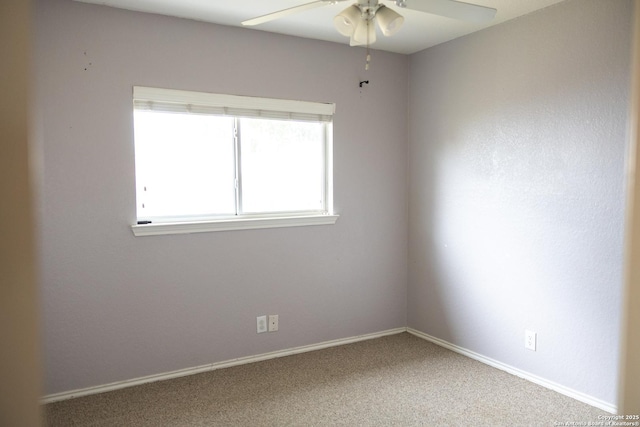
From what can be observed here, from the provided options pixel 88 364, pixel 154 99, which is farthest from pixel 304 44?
pixel 88 364

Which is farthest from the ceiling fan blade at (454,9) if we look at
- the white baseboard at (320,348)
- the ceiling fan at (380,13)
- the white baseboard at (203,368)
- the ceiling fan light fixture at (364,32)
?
the white baseboard at (203,368)

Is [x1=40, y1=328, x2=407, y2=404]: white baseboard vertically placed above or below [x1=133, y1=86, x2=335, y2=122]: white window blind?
below

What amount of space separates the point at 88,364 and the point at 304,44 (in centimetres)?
264

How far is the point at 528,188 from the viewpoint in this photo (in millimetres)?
→ 2863

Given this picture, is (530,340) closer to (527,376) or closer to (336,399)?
(527,376)

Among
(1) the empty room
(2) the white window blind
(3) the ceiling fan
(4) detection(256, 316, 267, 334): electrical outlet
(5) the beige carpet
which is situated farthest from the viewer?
(4) detection(256, 316, 267, 334): electrical outlet

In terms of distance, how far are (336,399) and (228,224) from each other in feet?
4.43

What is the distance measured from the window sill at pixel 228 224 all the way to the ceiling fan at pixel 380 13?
4.81 feet

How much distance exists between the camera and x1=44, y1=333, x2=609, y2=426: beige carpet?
7.88 ft

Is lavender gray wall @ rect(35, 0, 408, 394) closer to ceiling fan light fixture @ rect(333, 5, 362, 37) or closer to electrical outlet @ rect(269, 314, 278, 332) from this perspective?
electrical outlet @ rect(269, 314, 278, 332)

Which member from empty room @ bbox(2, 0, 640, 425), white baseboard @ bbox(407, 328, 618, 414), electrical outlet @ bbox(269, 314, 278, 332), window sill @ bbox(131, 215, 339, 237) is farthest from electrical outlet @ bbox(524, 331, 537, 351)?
electrical outlet @ bbox(269, 314, 278, 332)

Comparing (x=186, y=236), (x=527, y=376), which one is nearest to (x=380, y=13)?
(x=186, y=236)

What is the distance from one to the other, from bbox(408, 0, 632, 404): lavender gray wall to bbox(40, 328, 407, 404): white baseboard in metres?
0.62

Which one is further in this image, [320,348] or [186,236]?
[320,348]
